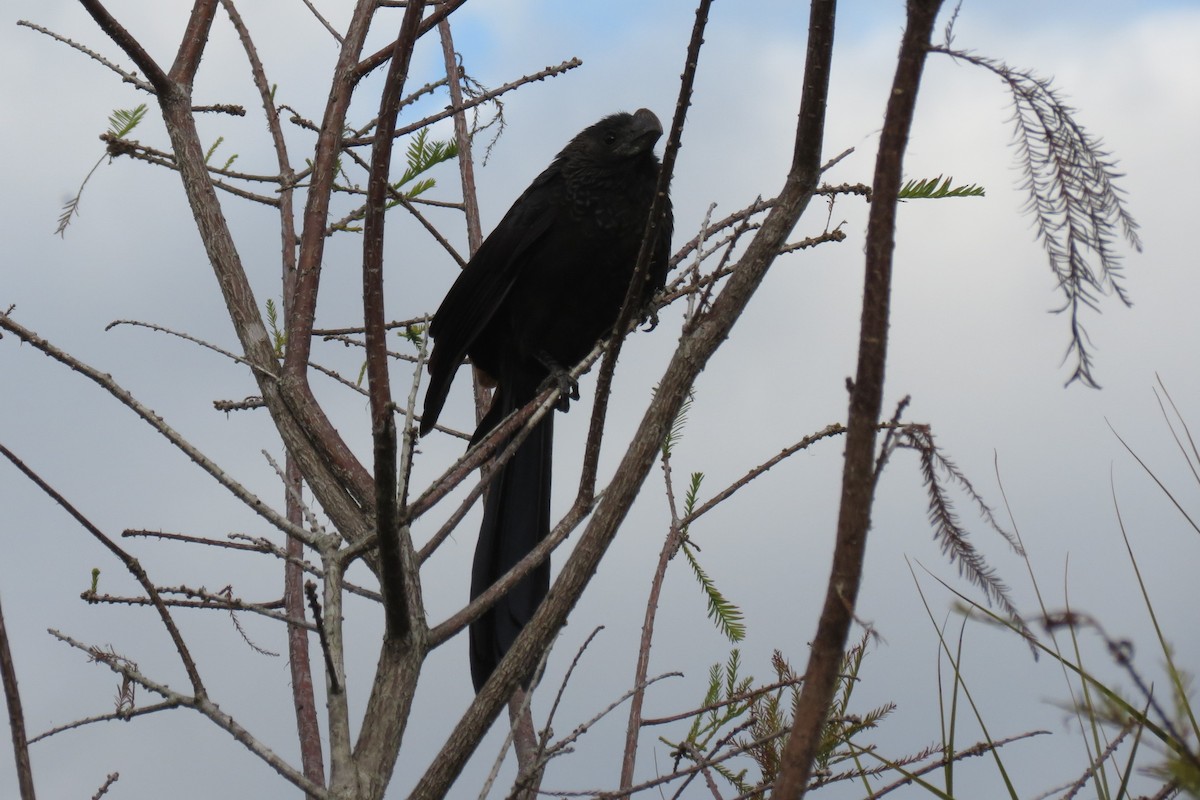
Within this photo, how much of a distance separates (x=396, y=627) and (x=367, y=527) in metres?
0.32

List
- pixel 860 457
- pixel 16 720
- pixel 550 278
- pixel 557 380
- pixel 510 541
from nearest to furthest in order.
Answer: pixel 860 457 < pixel 16 720 < pixel 510 541 < pixel 557 380 < pixel 550 278

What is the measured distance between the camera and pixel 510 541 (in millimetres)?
3010

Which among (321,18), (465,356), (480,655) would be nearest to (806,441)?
(480,655)

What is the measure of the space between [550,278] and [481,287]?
0.71 feet

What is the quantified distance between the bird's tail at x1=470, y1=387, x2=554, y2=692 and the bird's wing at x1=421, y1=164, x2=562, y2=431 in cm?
23

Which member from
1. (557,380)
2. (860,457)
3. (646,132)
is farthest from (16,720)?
(646,132)

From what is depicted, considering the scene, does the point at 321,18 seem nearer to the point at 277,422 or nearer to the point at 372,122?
the point at 372,122

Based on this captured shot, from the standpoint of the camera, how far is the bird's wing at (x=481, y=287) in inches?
132

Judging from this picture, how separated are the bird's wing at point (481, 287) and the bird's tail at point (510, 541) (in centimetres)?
23

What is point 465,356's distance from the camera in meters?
3.45

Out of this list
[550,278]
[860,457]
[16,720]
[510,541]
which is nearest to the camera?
[860,457]

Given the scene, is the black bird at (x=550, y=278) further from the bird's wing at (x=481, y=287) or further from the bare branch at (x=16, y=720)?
the bare branch at (x=16, y=720)

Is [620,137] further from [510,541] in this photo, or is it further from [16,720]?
[16,720]

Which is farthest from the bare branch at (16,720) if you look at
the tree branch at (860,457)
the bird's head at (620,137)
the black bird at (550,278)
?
the bird's head at (620,137)
